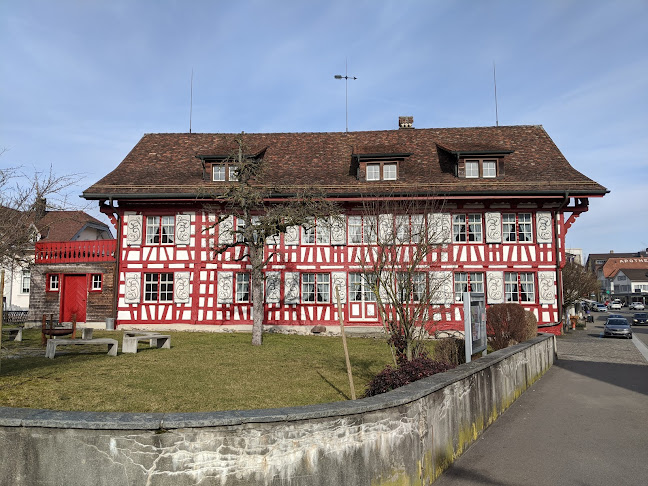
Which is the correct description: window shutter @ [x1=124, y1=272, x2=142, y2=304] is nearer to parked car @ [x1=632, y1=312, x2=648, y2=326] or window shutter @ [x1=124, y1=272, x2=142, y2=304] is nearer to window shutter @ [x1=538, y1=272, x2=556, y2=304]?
window shutter @ [x1=538, y1=272, x2=556, y2=304]

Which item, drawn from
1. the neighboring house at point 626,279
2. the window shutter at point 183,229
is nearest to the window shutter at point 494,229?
the window shutter at point 183,229

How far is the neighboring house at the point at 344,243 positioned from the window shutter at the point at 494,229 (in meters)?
0.04

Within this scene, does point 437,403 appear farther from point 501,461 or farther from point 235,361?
point 235,361

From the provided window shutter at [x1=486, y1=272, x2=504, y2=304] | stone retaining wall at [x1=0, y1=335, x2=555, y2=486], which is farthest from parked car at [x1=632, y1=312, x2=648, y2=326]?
stone retaining wall at [x1=0, y1=335, x2=555, y2=486]

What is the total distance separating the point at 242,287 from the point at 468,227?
377 inches

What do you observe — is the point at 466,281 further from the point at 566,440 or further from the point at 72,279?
the point at 72,279

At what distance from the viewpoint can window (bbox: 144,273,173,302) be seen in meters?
20.4

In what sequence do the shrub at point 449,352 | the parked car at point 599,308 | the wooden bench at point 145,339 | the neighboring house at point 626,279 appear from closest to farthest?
1. the shrub at point 449,352
2. the wooden bench at point 145,339
3. the parked car at point 599,308
4. the neighboring house at point 626,279

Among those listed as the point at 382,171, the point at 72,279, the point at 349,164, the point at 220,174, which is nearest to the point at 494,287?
the point at 382,171

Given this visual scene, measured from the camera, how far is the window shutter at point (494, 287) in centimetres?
1967

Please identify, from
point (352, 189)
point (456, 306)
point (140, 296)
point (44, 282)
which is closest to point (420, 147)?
point (352, 189)

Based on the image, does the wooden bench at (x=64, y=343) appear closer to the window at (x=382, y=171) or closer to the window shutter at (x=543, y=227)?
the window at (x=382, y=171)

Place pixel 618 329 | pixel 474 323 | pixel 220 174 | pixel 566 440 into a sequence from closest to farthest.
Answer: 1. pixel 566 440
2. pixel 474 323
3. pixel 220 174
4. pixel 618 329

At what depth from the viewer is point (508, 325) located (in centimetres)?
1344
